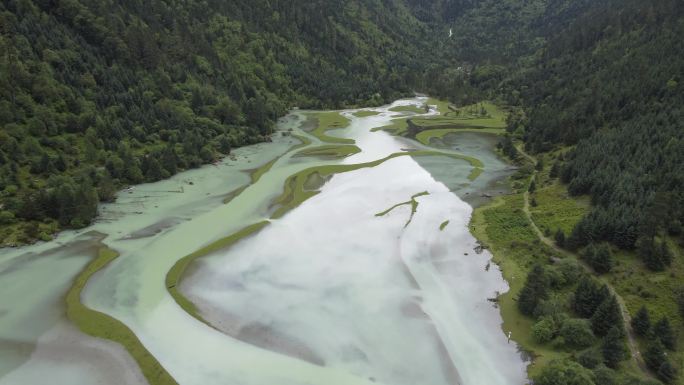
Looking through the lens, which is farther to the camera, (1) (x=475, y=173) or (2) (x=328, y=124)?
(2) (x=328, y=124)

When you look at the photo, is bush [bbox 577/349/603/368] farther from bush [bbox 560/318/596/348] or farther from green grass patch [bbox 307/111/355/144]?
green grass patch [bbox 307/111/355/144]

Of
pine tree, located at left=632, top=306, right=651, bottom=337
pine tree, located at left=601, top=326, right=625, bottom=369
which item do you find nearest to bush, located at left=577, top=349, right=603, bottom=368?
pine tree, located at left=601, top=326, right=625, bottom=369

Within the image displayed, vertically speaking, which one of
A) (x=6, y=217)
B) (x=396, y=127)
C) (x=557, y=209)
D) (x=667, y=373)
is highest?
(x=6, y=217)

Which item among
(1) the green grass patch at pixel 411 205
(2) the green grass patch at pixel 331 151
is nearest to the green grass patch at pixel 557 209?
(1) the green grass patch at pixel 411 205

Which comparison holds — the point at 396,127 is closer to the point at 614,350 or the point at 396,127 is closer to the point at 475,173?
the point at 475,173

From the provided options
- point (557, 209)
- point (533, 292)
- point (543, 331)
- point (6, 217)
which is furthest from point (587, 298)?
point (6, 217)

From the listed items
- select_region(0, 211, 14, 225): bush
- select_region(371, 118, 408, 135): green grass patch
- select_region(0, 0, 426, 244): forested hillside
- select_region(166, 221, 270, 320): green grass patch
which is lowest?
select_region(371, 118, 408, 135): green grass patch

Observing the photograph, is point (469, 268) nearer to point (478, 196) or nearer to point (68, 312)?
point (478, 196)

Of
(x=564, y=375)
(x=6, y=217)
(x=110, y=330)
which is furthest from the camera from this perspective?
(x=6, y=217)
